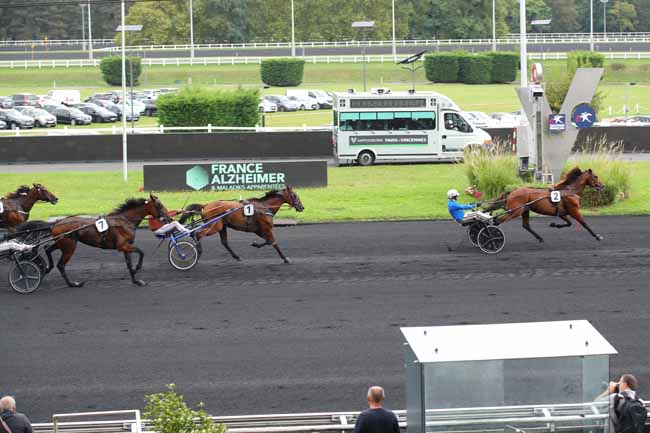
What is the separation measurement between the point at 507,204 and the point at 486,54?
Result: 2150 inches

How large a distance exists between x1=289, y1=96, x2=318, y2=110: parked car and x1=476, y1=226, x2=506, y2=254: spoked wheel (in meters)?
42.6

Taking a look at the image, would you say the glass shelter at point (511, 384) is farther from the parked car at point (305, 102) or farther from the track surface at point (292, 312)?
the parked car at point (305, 102)

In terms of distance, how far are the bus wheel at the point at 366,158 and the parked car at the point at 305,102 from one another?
88.8 ft

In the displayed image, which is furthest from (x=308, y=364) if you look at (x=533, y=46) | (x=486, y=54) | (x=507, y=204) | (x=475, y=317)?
(x=533, y=46)

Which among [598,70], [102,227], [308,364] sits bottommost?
[308,364]

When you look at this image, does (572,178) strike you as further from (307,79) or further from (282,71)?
(307,79)

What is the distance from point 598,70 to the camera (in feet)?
82.2

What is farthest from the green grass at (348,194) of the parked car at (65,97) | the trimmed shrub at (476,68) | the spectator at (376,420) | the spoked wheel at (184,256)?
the trimmed shrub at (476,68)

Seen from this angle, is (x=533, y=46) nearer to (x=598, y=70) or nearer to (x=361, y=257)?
(x=598, y=70)

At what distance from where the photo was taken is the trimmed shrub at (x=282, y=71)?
70.5 meters

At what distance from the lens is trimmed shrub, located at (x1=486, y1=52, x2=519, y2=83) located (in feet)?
235

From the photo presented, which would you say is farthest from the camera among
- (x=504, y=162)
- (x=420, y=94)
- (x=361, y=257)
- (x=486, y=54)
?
(x=486, y=54)

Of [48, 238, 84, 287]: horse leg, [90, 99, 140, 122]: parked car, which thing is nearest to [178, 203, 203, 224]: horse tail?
Result: [48, 238, 84, 287]: horse leg

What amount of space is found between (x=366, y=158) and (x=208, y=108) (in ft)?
24.1
